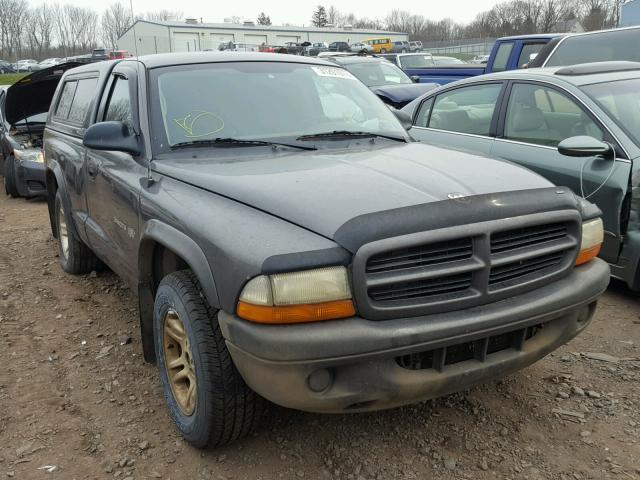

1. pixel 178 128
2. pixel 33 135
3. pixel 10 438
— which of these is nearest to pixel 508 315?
pixel 178 128

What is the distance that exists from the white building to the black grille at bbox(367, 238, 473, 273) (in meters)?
46.2

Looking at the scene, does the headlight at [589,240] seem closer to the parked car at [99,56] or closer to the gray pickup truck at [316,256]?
the gray pickup truck at [316,256]

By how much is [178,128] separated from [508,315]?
6.50ft

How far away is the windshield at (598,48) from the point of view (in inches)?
281

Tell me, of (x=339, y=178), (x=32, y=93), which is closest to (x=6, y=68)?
(x=32, y=93)

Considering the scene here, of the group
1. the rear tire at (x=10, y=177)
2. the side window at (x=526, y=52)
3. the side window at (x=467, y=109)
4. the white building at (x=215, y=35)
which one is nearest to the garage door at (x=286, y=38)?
the white building at (x=215, y=35)

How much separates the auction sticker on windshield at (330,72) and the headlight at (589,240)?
1984 mm

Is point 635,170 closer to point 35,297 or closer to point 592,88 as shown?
point 592,88

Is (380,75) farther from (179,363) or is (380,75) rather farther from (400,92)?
(179,363)

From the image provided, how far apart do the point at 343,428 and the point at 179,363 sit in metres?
0.84

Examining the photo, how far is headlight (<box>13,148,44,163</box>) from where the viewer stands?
875 cm

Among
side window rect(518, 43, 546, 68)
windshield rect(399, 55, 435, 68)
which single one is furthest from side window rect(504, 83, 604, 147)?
windshield rect(399, 55, 435, 68)

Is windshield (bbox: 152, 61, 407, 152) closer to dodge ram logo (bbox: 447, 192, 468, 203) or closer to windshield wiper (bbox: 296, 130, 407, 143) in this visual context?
windshield wiper (bbox: 296, 130, 407, 143)

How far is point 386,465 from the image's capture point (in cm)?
261
